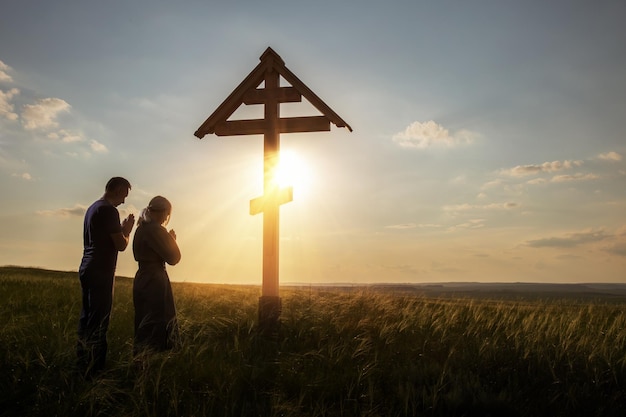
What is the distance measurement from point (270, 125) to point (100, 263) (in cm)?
394

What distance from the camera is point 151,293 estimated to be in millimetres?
5793

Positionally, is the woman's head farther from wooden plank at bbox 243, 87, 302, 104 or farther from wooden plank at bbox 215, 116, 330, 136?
wooden plank at bbox 243, 87, 302, 104

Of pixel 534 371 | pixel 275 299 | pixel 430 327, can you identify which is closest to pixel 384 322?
pixel 430 327

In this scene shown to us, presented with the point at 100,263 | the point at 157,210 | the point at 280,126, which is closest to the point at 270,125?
the point at 280,126

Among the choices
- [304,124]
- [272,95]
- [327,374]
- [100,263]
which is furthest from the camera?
[272,95]

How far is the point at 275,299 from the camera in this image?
8.44 metres

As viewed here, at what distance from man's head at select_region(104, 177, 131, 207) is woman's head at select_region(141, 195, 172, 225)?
50 centimetres

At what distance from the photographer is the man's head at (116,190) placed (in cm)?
607

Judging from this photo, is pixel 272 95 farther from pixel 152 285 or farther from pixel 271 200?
pixel 152 285

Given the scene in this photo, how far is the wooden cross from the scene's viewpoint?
8699 millimetres

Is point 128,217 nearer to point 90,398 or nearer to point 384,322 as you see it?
point 90,398

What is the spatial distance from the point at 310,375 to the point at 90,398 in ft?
7.02

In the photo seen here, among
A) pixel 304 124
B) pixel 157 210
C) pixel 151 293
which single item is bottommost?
pixel 151 293

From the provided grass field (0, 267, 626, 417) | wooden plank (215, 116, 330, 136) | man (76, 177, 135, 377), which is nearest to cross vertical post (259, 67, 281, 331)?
wooden plank (215, 116, 330, 136)
